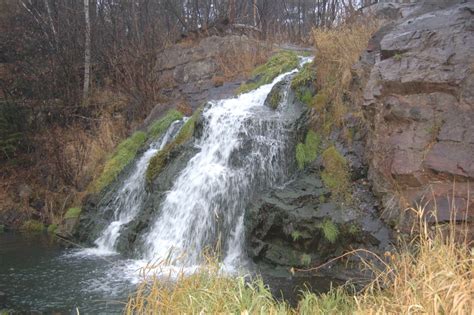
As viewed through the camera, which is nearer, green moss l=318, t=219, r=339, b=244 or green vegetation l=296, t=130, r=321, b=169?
green moss l=318, t=219, r=339, b=244

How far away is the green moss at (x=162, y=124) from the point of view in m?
10.4

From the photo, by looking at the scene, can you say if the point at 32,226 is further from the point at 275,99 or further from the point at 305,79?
the point at 305,79

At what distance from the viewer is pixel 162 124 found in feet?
34.3

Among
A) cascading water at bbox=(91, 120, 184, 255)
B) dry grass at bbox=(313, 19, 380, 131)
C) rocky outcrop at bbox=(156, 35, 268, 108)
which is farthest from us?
rocky outcrop at bbox=(156, 35, 268, 108)

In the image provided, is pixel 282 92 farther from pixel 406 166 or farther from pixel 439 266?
pixel 439 266

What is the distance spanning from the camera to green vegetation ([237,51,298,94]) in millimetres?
10498

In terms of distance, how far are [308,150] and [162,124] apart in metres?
4.31

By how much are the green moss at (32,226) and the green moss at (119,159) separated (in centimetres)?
146

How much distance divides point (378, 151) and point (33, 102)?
1006 centimetres

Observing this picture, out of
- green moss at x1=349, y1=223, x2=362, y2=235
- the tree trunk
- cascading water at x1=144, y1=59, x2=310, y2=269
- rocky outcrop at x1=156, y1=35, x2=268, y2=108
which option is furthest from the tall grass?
the tree trunk

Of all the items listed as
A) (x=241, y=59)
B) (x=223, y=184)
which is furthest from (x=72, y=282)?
(x=241, y=59)

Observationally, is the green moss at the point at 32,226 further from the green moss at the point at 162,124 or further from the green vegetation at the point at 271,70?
the green vegetation at the point at 271,70

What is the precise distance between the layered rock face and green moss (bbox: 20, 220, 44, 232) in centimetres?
738

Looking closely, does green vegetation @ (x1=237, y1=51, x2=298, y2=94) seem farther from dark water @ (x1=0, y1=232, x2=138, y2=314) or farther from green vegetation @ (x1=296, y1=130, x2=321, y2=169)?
dark water @ (x1=0, y1=232, x2=138, y2=314)
